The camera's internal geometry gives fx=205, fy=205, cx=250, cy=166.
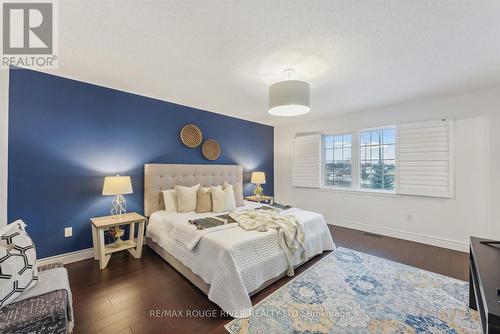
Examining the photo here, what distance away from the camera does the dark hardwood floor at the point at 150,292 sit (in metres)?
1.67

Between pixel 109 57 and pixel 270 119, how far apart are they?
3439 mm

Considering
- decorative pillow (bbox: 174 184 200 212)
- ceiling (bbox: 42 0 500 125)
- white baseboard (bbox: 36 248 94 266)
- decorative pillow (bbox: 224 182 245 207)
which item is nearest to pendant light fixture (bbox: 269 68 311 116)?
ceiling (bbox: 42 0 500 125)

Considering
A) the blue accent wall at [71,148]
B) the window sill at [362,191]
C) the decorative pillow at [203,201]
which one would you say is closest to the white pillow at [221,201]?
the decorative pillow at [203,201]

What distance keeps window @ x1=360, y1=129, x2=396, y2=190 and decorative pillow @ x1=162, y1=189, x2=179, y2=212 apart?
3700 mm

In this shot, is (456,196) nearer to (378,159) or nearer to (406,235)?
(406,235)

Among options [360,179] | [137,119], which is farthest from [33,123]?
[360,179]

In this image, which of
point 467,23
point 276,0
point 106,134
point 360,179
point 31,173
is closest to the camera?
point 276,0

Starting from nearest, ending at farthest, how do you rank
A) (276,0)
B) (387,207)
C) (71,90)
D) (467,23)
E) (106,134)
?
(276,0)
(467,23)
(71,90)
(106,134)
(387,207)

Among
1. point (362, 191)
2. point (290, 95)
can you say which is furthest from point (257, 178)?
point (290, 95)

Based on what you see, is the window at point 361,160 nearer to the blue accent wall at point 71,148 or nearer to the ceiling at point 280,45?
the ceiling at point 280,45

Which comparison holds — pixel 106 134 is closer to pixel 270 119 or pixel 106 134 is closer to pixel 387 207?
pixel 270 119

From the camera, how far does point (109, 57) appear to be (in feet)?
7.15

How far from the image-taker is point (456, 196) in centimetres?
319

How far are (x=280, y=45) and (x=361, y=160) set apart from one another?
3.31 m
